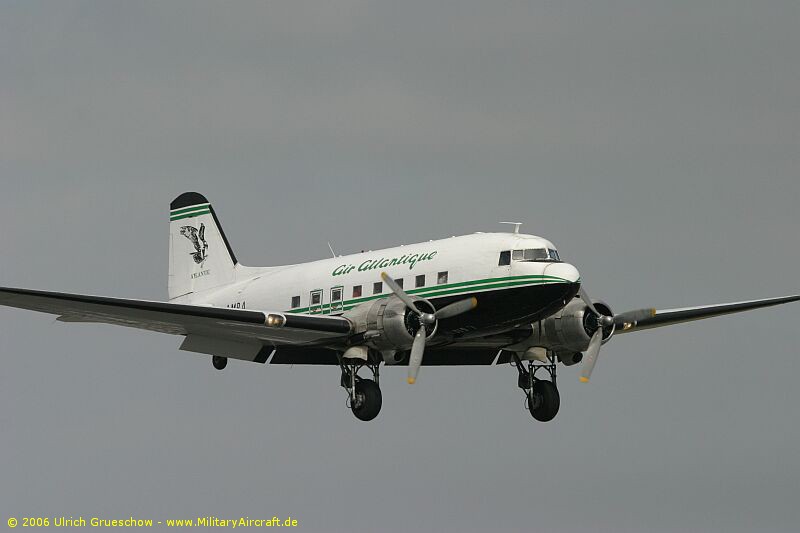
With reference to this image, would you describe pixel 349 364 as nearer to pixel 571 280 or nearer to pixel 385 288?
pixel 385 288

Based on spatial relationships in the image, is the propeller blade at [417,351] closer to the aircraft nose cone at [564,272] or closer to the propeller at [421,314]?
the propeller at [421,314]

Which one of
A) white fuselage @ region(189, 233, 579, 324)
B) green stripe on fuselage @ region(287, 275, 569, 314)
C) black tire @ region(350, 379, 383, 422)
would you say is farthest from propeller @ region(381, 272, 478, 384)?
black tire @ region(350, 379, 383, 422)

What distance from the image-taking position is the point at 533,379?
131 feet

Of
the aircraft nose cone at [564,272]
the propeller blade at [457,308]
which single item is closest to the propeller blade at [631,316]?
the aircraft nose cone at [564,272]

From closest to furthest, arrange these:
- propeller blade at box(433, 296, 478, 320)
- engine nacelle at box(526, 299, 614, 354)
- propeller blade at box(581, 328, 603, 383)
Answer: propeller blade at box(433, 296, 478, 320) → propeller blade at box(581, 328, 603, 383) → engine nacelle at box(526, 299, 614, 354)

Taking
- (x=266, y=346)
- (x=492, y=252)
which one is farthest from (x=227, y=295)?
(x=492, y=252)

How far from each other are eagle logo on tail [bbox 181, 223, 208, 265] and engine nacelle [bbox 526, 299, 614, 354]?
13.4m

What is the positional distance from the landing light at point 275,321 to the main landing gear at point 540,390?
7851mm

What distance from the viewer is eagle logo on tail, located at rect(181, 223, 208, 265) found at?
154ft

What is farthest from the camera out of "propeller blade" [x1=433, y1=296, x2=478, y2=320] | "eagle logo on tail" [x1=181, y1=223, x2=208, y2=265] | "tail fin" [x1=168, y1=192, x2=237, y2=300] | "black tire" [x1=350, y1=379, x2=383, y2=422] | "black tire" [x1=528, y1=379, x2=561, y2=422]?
"eagle logo on tail" [x1=181, y1=223, x2=208, y2=265]

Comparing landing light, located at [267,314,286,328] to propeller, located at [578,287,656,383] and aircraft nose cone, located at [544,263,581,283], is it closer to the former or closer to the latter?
aircraft nose cone, located at [544,263,581,283]

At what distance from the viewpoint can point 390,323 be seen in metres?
35.7

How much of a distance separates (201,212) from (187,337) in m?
9.97

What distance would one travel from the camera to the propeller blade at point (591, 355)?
37.8 meters
